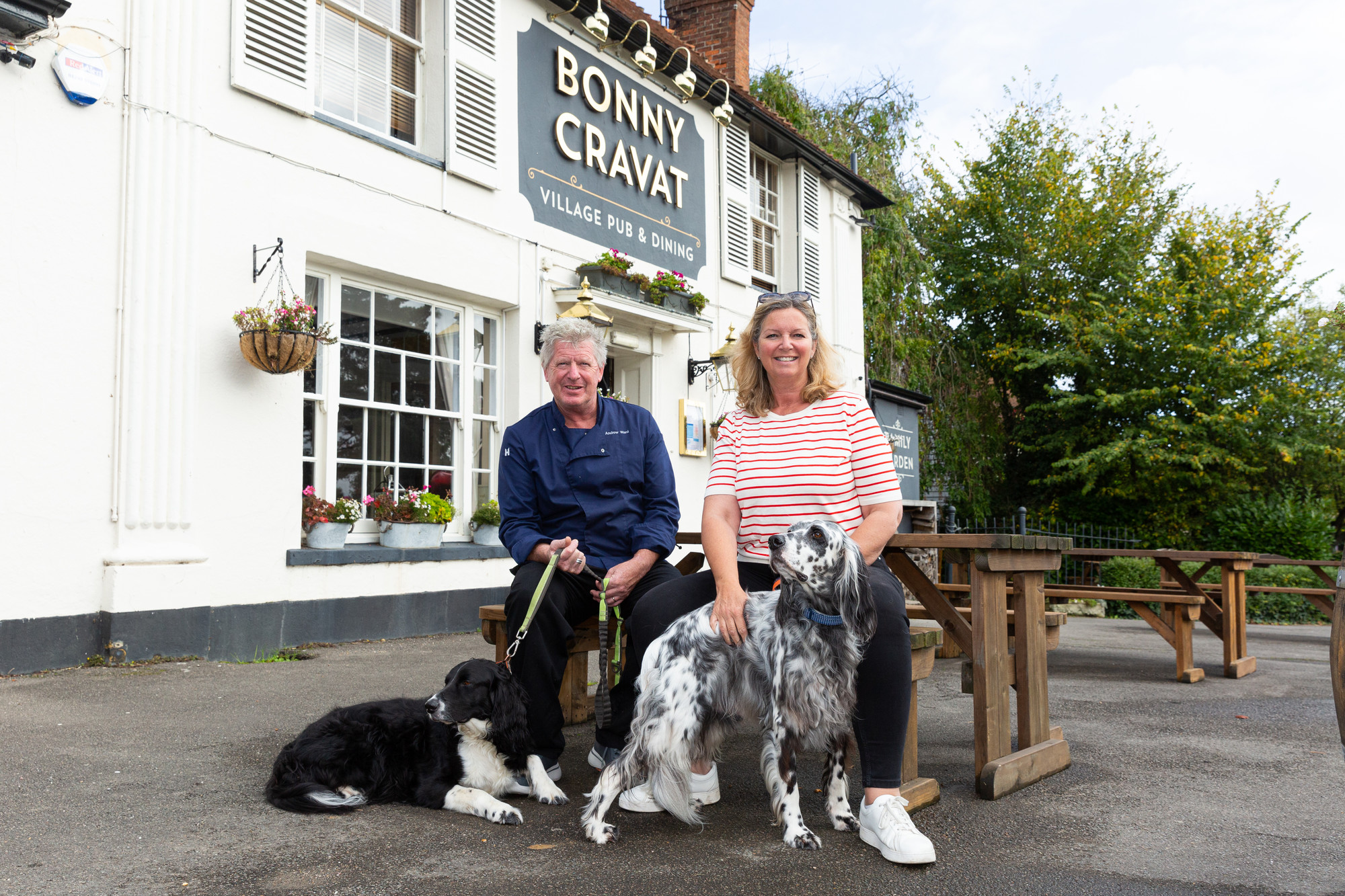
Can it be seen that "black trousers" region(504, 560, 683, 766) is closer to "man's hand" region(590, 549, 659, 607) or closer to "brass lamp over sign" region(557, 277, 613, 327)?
"man's hand" region(590, 549, 659, 607)

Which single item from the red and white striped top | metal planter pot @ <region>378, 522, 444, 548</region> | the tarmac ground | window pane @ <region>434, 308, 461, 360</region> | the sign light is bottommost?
the tarmac ground

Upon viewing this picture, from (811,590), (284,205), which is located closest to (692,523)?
(284,205)

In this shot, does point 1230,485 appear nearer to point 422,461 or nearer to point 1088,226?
point 1088,226

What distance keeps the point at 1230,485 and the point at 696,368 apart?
964 cm

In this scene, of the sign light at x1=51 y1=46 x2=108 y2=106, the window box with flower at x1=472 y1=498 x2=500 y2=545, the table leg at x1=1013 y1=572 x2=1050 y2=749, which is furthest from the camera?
the window box with flower at x1=472 y1=498 x2=500 y2=545

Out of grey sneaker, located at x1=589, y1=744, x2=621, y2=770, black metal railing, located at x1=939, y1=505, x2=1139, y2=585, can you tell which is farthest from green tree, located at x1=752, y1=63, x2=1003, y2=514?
grey sneaker, located at x1=589, y1=744, x2=621, y2=770

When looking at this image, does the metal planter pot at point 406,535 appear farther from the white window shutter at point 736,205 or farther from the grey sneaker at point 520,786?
the white window shutter at point 736,205

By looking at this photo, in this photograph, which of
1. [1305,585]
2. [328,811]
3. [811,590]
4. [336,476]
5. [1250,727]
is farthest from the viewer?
[1305,585]

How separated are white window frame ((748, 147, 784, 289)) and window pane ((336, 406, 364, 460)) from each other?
5.64m

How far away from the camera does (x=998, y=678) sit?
3.21m

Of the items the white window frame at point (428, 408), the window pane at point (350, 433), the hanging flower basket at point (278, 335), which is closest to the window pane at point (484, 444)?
the white window frame at point (428, 408)

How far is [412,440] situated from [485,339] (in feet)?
3.77

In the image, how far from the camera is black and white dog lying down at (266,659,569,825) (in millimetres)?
2826

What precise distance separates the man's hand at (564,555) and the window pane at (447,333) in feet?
14.6
